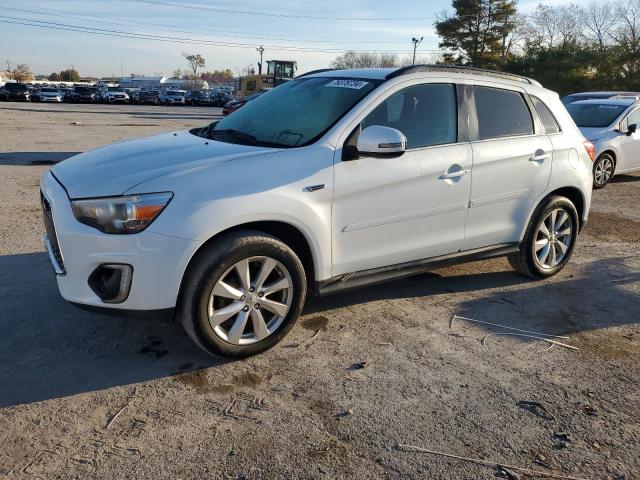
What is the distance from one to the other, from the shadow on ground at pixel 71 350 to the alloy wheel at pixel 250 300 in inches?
10.9

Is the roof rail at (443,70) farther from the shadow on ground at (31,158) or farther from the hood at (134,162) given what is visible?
the shadow on ground at (31,158)

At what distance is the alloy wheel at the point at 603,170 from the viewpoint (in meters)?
10.4

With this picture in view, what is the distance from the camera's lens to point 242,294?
350 centimetres

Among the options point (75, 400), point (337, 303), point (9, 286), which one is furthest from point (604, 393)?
point (9, 286)

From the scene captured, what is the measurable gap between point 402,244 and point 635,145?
29.0ft

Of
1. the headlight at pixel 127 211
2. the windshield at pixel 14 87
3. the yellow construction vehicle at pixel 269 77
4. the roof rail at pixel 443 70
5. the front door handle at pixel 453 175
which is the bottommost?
the headlight at pixel 127 211

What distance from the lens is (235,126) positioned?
4469 millimetres

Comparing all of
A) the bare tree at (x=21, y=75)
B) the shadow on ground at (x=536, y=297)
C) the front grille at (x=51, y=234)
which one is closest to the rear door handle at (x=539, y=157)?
the shadow on ground at (x=536, y=297)

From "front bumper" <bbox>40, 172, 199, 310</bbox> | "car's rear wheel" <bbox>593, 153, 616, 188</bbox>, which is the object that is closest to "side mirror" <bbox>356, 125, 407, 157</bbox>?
"front bumper" <bbox>40, 172, 199, 310</bbox>

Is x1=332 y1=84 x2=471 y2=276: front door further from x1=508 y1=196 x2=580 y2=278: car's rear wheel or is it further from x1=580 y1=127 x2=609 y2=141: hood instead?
x1=580 y1=127 x2=609 y2=141: hood

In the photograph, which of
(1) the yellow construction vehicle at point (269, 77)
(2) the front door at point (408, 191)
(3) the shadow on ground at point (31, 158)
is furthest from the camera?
(1) the yellow construction vehicle at point (269, 77)

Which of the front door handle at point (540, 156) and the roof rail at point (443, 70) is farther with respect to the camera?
the front door handle at point (540, 156)

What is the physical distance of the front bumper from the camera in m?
3.16

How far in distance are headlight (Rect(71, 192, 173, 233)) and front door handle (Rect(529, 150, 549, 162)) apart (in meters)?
3.14
